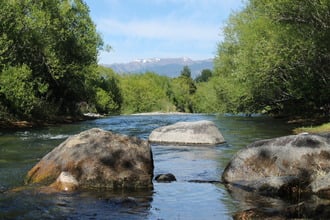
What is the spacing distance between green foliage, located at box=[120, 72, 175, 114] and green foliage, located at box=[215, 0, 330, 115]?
54142 millimetres

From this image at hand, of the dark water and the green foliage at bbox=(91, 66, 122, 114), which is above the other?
the green foliage at bbox=(91, 66, 122, 114)

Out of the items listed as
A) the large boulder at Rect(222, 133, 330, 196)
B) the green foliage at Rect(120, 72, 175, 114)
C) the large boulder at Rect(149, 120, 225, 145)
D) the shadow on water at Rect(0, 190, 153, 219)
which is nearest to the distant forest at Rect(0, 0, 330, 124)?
the large boulder at Rect(149, 120, 225, 145)

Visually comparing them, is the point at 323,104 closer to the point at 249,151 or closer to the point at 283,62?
the point at 283,62

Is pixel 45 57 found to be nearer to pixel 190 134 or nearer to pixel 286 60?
pixel 286 60

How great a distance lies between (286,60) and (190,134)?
1384 centimetres

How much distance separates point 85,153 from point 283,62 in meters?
23.3

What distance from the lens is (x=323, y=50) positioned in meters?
29.5

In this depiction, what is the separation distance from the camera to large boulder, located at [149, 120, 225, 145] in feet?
68.8

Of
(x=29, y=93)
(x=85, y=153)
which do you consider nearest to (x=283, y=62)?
(x=29, y=93)

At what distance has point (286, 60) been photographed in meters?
32.1

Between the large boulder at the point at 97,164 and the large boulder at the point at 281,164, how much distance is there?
2.38m

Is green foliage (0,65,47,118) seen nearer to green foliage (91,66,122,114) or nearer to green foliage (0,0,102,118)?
green foliage (0,0,102,118)

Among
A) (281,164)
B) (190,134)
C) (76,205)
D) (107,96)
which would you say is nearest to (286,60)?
(190,134)

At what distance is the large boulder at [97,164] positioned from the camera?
1153 cm
